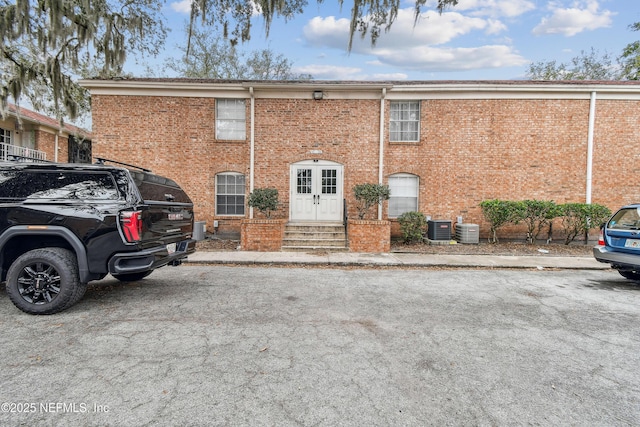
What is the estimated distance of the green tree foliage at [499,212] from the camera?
1002 cm

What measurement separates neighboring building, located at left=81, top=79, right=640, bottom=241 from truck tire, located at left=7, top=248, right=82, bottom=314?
7261 millimetres

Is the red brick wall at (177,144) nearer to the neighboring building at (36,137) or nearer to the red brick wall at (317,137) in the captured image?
the red brick wall at (317,137)

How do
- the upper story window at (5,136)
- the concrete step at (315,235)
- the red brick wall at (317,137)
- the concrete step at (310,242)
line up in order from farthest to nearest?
the upper story window at (5,136) → the red brick wall at (317,137) → the concrete step at (315,235) → the concrete step at (310,242)

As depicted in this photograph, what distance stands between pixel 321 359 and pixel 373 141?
9.36 meters

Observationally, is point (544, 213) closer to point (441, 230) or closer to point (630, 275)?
point (441, 230)

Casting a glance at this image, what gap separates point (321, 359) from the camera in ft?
9.73

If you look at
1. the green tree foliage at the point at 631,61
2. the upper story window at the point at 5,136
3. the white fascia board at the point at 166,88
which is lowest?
the upper story window at the point at 5,136

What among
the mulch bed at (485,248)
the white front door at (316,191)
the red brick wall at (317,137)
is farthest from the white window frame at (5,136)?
the white front door at (316,191)

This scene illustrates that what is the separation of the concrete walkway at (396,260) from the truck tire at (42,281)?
12.2ft

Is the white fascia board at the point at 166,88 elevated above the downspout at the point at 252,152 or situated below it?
above

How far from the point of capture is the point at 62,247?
13.7ft

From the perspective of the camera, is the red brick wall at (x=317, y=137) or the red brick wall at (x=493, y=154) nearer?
the red brick wall at (x=493, y=154)

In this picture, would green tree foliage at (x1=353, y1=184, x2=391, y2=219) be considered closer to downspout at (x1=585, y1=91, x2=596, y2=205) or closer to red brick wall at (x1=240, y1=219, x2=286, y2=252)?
red brick wall at (x1=240, y1=219, x2=286, y2=252)

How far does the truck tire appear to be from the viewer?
13.0 ft
